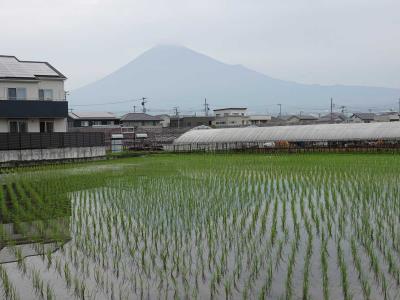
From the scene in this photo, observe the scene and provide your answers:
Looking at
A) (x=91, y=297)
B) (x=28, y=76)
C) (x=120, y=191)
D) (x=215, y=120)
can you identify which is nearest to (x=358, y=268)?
(x=91, y=297)

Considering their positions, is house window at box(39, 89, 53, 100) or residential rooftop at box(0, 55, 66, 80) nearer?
residential rooftop at box(0, 55, 66, 80)

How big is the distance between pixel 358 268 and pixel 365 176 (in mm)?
9178

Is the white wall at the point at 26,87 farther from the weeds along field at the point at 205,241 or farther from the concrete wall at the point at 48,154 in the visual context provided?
the weeds along field at the point at 205,241

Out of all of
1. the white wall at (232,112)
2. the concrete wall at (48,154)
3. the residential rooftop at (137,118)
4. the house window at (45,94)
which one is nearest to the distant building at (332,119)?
the white wall at (232,112)

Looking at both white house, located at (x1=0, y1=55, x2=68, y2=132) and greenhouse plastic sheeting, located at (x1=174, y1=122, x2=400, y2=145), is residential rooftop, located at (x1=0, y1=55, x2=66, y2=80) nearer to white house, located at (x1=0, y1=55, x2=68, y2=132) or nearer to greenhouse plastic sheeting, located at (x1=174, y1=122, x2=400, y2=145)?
white house, located at (x1=0, y1=55, x2=68, y2=132)

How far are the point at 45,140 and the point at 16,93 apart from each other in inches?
123

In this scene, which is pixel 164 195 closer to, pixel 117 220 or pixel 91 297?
pixel 117 220

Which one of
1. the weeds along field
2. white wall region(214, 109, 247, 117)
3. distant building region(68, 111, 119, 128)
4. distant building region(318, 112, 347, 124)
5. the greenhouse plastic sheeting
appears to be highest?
white wall region(214, 109, 247, 117)

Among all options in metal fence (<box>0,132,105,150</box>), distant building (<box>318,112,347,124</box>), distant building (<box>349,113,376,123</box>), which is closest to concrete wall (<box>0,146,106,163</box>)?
metal fence (<box>0,132,105,150</box>)

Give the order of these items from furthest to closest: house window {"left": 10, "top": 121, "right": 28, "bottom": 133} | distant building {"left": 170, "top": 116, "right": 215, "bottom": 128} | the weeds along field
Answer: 1. distant building {"left": 170, "top": 116, "right": 215, "bottom": 128}
2. house window {"left": 10, "top": 121, "right": 28, "bottom": 133}
3. the weeds along field

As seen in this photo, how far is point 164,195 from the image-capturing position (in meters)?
12.3

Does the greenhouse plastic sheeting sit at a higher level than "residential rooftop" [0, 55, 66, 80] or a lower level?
lower

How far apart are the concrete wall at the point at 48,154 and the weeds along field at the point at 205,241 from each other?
912cm

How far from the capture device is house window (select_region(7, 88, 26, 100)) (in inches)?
963
